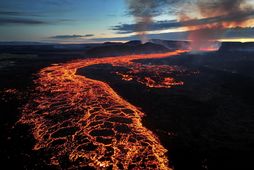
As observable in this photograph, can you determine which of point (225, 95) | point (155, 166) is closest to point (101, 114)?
point (155, 166)

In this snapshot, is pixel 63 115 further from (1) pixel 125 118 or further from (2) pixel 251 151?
(2) pixel 251 151

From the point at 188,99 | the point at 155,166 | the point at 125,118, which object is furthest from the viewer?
the point at 188,99

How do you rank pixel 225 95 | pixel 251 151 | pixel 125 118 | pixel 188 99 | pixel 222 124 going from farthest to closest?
pixel 225 95, pixel 188 99, pixel 125 118, pixel 222 124, pixel 251 151

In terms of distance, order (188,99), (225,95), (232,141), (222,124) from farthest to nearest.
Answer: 1. (225,95)
2. (188,99)
3. (222,124)
4. (232,141)

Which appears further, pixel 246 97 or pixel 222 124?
pixel 246 97

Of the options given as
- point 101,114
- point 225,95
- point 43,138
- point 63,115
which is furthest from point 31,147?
point 225,95

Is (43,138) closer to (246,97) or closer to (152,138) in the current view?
(152,138)
